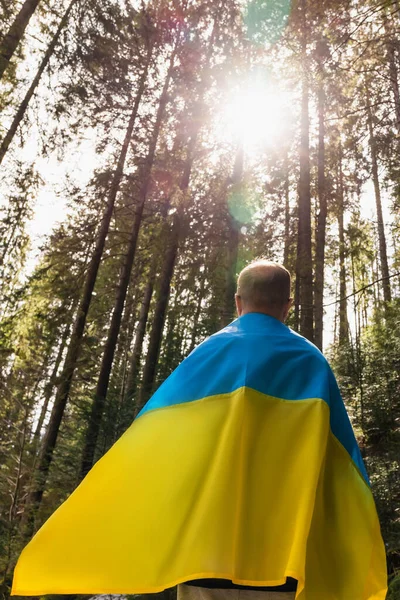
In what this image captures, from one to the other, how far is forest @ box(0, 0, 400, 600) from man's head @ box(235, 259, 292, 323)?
19.0ft

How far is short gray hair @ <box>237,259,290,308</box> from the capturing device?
2.29 m

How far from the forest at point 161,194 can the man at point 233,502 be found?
5.81 m

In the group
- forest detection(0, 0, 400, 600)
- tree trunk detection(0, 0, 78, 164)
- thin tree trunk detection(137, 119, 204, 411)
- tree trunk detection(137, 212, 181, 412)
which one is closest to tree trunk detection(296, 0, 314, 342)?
forest detection(0, 0, 400, 600)

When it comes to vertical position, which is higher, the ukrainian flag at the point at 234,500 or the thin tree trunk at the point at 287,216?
the thin tree trunk at the point at 287,216

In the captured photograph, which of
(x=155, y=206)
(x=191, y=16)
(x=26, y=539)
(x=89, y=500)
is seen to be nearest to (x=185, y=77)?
(x=191, y=16)

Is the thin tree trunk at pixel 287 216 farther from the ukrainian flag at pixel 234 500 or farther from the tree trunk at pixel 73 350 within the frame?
the ukrainian flag at pixel 234 500

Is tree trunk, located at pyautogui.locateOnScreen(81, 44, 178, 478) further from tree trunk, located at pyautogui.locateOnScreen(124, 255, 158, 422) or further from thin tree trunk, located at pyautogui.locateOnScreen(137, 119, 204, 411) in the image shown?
thin tree trunk, located at pyautogui.locateOnScreen(137, 119, 204, 411)

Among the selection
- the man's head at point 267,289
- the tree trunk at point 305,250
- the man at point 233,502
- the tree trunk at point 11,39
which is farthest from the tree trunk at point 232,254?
the man at point 233,502

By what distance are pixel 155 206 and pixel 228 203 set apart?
2981 mm

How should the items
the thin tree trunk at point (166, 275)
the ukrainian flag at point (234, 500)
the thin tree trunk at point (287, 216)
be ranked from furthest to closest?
the thin tree trunk at point (287, 216) → the thin tree trunk at point (166, 275) → the ukrainian flag at point (234, 500)

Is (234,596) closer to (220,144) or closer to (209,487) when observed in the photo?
(209,487)

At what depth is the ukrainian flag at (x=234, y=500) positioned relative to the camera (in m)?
1.72

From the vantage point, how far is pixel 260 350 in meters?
2.08

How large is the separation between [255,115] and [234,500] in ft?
46.7
